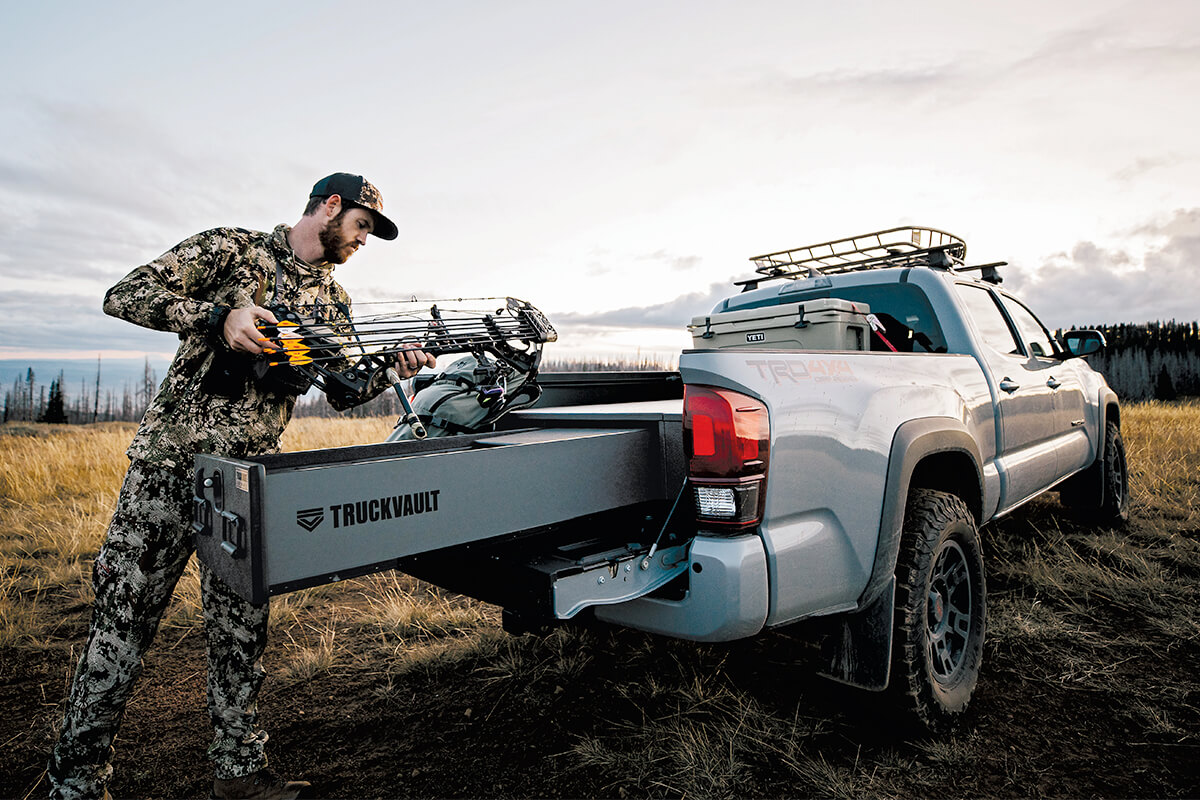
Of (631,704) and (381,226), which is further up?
(381,226)

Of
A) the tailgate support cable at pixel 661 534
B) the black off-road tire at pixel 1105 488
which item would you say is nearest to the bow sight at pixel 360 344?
the tailgate support cable at pixel 661 534

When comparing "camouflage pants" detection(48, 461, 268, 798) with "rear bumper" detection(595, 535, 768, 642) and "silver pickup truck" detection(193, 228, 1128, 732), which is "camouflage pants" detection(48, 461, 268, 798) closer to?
"silver pickup truck" detection(193, 228, 1128, 732)

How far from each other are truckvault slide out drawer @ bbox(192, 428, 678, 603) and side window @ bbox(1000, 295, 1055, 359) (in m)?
3.47

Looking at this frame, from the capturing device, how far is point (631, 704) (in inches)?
127

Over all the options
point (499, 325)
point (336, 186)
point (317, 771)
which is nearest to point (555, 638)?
point (317, 771)

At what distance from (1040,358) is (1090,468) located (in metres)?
1.74

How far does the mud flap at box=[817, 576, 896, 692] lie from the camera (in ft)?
8.56

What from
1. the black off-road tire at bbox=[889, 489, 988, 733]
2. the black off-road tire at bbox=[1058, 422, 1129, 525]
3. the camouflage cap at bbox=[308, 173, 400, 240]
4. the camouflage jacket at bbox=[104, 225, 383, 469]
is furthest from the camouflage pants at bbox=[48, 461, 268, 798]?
the black off-road tire at bbox=[1058, 422, 1129, 525]

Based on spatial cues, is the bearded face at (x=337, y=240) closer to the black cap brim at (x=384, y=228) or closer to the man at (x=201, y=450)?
the man at (x=201, y=450)

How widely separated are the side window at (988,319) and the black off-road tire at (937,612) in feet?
4.76

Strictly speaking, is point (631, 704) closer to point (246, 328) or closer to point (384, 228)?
point (246, 328)

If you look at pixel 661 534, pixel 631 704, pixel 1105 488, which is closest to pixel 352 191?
pixel 661 534

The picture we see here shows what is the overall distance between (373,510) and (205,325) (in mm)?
1125

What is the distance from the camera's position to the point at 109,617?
8.07 feet
